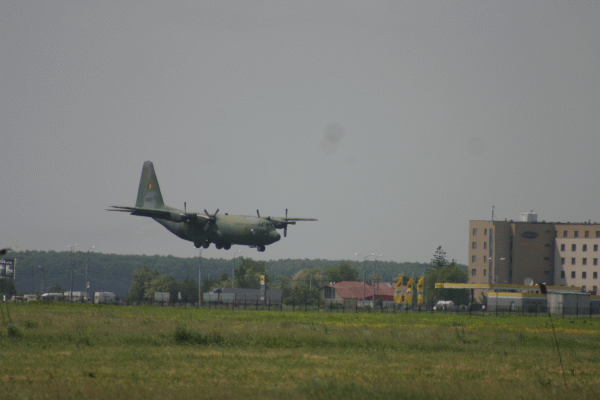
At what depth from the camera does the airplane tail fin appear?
3123 inches

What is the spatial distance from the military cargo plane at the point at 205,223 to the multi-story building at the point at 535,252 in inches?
3864

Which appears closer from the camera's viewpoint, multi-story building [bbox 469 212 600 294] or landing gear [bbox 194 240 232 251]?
landing gear [bbox 194 240 232 251]

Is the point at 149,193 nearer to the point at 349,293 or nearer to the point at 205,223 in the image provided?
the point at 205,223

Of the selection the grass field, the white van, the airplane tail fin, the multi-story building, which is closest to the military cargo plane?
the airplane tail fin

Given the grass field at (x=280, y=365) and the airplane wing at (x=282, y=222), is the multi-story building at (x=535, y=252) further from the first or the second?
the grass field at (x=280, y=365)

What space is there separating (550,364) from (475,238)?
142703mm

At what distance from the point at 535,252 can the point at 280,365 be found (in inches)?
6045

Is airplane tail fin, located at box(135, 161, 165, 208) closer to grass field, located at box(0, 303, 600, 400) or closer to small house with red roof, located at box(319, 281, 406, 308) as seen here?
grass field, located at box(0, 303, 600, 400)

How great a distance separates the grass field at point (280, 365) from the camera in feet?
61.5

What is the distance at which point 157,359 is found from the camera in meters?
26.7

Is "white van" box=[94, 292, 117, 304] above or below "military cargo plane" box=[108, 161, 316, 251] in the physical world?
below

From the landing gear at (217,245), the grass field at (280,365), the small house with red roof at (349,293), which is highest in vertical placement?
the landing gear at (217,245)

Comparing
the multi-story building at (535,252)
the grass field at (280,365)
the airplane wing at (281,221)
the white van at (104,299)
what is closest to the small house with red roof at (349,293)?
the multi-story building at (535,252)

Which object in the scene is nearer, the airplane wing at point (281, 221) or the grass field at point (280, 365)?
the grass field at point (280, 365)
